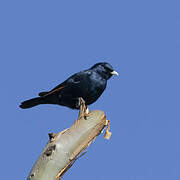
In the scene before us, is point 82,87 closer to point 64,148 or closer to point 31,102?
point 31,102

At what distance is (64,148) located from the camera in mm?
6277

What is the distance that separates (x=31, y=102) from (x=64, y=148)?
12.1ft

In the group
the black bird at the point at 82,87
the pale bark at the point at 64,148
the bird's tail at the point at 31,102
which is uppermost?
the bird's tail at the point at 31,102

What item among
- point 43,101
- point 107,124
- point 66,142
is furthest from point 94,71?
point 66,142

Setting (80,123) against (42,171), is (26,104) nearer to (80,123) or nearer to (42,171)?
(80,123)

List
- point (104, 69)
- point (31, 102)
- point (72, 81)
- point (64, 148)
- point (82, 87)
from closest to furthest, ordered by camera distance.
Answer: point (64, 148) < point (82, 87) < point (72, 81) < point (104, 69) < point (31, 102)

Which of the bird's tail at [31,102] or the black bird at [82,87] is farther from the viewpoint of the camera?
the bird's tail at [31,102]

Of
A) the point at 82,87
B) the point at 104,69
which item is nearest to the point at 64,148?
the point at 82,87

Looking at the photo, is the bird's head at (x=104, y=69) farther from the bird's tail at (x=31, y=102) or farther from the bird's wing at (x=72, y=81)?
the bird's tail at (x=31, y=102)

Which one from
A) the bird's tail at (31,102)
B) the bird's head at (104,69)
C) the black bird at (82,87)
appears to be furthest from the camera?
the bird's tail at (31,102)

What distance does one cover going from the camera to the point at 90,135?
22.1 feet

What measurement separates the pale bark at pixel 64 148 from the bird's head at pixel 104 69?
2516 mm

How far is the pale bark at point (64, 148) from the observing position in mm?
5984

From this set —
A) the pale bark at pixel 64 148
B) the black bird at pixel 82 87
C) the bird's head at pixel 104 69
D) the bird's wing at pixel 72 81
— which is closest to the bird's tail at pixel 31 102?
the black bird at pixel 82 87
